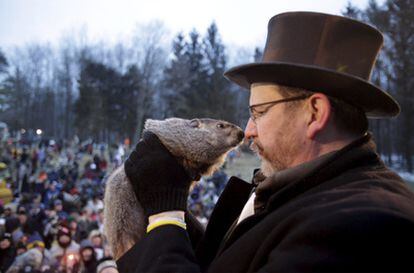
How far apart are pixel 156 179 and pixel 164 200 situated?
149 mm

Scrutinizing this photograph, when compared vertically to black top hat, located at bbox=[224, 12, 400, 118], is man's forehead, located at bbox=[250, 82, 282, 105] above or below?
below

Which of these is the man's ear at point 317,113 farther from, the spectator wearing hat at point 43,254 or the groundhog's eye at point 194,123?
the spectator wearing hat at point 43,254

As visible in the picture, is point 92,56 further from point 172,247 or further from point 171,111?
point 172,247

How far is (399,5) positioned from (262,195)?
2601cm

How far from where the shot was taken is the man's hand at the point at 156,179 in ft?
6.40

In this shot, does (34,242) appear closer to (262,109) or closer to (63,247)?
(63,247)

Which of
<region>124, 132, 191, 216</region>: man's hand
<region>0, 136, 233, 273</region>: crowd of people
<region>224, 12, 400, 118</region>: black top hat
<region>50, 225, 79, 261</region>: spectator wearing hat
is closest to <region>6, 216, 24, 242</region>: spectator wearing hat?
<region>0, 136, 233, 273</region>: crowd of people

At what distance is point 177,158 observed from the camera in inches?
99.0

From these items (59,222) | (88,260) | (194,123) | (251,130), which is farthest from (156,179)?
(59,222)

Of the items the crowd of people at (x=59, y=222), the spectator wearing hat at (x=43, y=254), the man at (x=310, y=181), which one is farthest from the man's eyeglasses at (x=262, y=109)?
the spectator wearing hat at (x=43, y=254)

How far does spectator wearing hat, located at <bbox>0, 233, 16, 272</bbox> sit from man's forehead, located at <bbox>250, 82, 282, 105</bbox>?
7369 millimetres

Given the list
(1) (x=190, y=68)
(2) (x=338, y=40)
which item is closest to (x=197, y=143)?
(2) (x=338, y=40)

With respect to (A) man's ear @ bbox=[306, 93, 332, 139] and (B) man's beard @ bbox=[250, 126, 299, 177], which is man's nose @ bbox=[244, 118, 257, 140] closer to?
(B) man's beard @ bbox=[250, 126, 299, 177]

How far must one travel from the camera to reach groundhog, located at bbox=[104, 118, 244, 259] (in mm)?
2275
